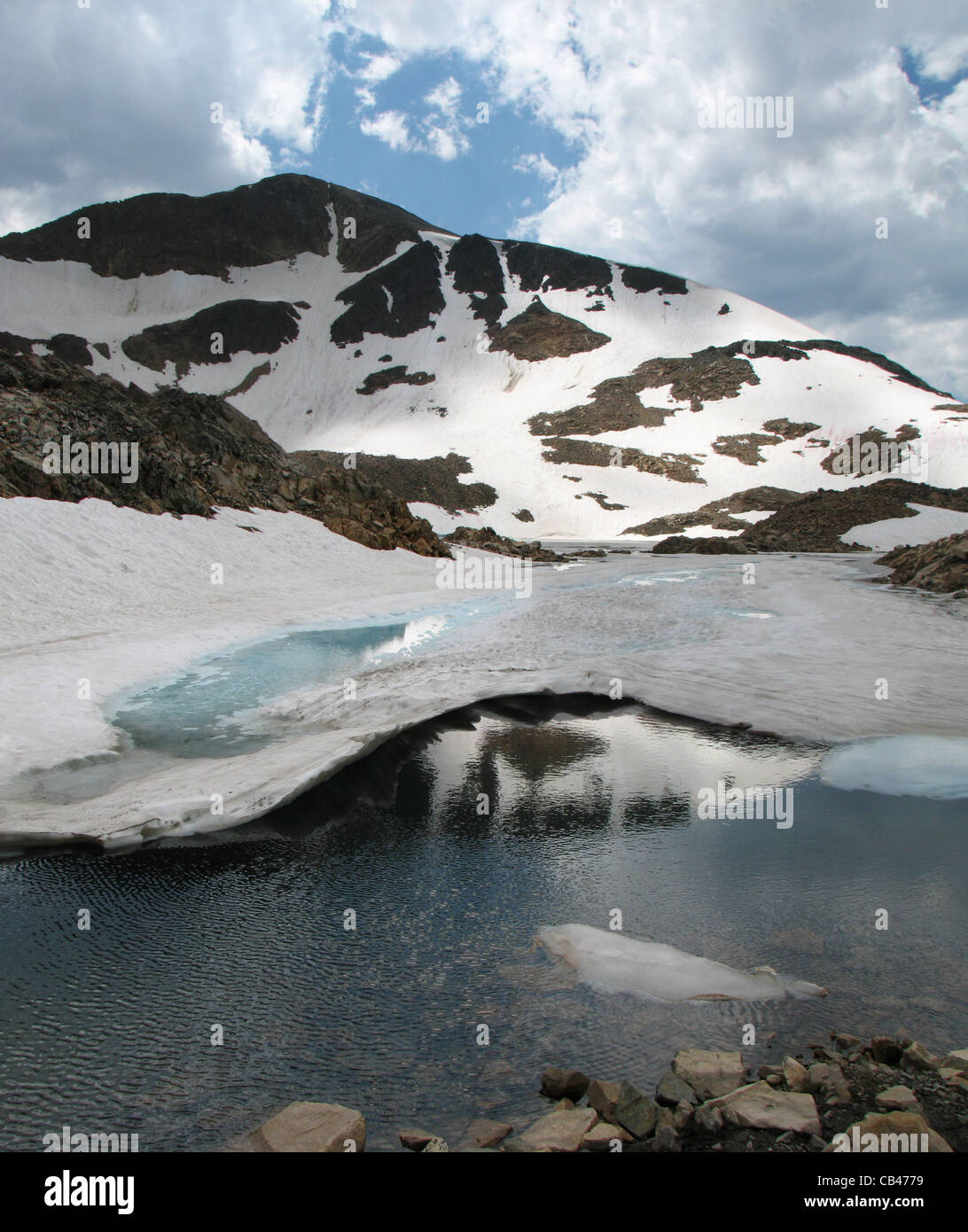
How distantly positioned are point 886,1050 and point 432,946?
7.17 ft

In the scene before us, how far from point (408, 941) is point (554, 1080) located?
A: 1.33 metres

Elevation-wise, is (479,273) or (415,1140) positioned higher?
(479,273)

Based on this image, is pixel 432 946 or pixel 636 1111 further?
pixel 432 946

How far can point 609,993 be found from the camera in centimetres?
356

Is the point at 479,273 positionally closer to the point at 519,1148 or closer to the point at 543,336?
the point at 543,336

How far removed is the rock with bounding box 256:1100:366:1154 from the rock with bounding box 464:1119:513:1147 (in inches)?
15.4

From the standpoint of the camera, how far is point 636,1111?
260 cm

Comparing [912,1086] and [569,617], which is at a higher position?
[569,617]

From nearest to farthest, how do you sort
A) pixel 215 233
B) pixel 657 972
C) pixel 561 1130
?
1. pixel 561 1130
2. pixel 657 972
3. pixel 215 233

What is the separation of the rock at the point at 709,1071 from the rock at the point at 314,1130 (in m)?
1.29

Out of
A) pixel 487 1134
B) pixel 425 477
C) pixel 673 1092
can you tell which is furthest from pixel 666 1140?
pixel 425 477

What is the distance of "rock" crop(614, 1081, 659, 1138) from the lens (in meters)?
2.55
